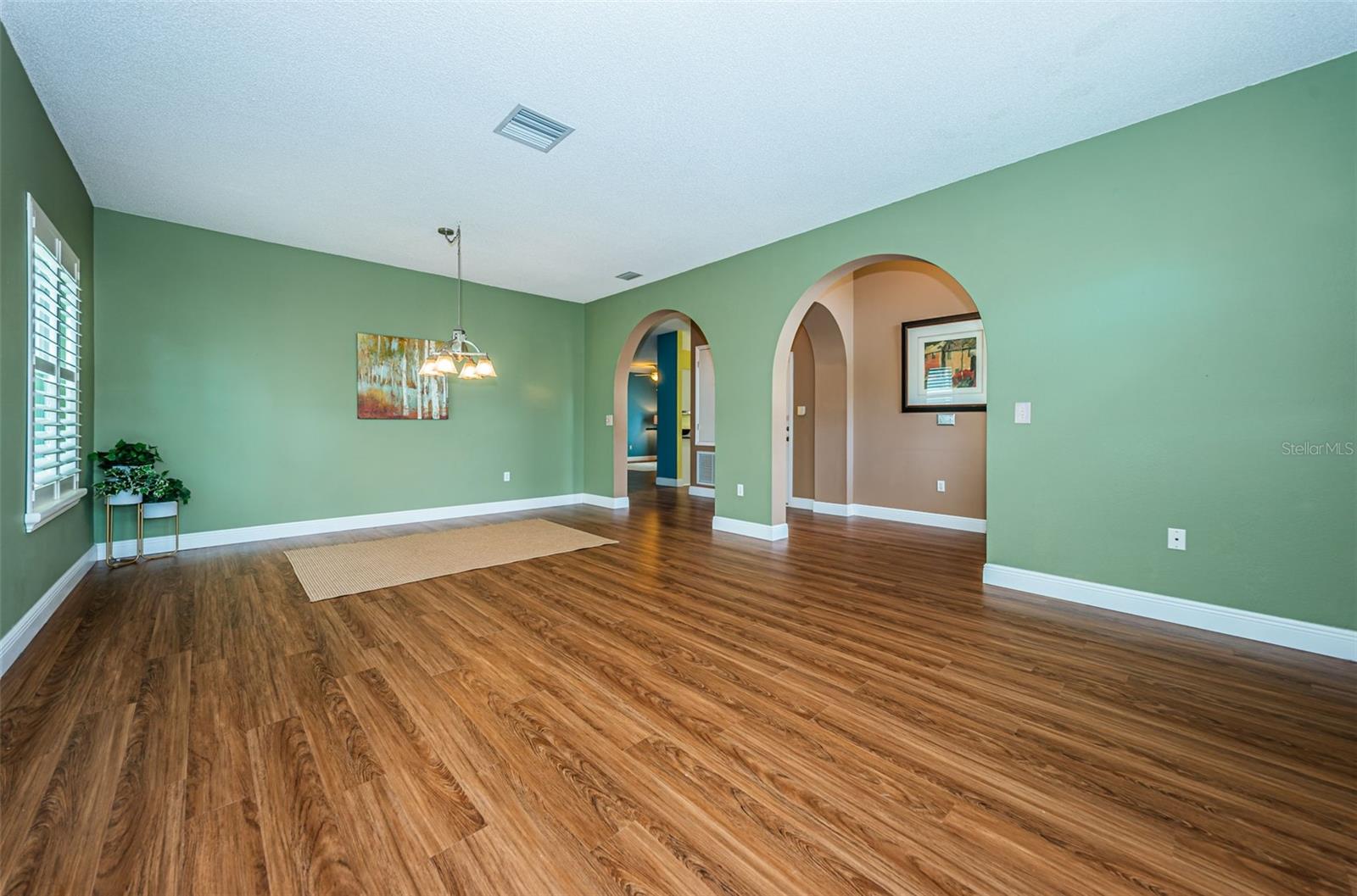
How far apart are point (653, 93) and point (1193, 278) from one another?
2.92 meters

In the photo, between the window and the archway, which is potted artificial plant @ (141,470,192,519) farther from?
the archway

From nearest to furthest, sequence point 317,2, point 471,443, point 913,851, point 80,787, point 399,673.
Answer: point 913,851, point 80,787, point 317,2, point 399,673, point 471,443

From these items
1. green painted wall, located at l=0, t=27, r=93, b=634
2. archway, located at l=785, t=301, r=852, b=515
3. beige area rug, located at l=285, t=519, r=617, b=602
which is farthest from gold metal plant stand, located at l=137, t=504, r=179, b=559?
archway, located at l=785, t=301, r=852, b=515

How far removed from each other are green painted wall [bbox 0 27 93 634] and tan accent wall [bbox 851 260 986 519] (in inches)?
231

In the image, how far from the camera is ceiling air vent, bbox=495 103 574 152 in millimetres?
2806

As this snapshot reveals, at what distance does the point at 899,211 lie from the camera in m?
3.83

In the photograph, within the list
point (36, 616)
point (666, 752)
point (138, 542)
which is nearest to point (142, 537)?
point (138, 542)

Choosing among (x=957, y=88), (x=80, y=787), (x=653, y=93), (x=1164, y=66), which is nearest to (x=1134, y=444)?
(x=1164, y=66)

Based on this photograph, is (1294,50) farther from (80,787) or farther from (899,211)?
(80,787)

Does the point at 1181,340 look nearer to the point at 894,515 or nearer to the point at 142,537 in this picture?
the point at 894,515

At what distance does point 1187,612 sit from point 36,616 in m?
5.87

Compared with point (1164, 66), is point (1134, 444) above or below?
below

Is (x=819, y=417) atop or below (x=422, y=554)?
atop

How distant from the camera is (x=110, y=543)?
391 cm
